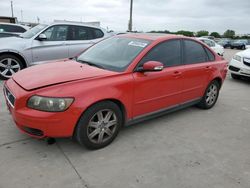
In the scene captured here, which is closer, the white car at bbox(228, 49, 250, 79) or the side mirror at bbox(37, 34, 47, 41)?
the side mirror at bbox(37, 34, 47, 41)

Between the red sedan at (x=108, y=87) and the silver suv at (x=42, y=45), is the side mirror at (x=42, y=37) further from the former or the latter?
the red sedan at (x=108, y=87)

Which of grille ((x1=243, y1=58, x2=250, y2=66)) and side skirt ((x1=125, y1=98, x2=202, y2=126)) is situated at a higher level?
grille ((x1=243, y1=58, x2=250, y2=66))

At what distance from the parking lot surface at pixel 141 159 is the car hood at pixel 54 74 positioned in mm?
872

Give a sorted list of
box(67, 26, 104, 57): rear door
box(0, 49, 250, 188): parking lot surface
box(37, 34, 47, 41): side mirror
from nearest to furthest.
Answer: box(0, 49, 250, 188): parking lot surface, box(37, 34, 47, 41): side mirror, box(67, 26, 104, 57): rear door

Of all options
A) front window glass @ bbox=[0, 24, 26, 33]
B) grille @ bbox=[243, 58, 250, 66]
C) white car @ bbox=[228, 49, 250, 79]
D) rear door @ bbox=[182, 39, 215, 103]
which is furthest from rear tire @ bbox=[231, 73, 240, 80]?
front window glass @ bbox=[0, 24, 26, 33]

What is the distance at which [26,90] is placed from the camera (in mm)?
2953

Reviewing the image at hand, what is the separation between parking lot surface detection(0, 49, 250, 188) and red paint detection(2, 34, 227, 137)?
1.22ft

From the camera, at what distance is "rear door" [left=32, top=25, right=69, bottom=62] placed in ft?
22.6

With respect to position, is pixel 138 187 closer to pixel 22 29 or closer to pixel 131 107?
pixel 131 107

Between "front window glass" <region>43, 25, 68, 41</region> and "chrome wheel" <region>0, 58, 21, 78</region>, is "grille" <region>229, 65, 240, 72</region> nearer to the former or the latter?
"front window glass" <region>43, 25, 68, 41</region>

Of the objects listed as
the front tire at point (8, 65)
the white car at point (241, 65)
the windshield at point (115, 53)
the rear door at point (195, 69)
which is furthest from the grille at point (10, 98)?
the white car at point (241, 65)

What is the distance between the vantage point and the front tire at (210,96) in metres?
5.05

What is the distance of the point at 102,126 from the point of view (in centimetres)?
329

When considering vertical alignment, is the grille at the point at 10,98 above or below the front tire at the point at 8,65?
above
